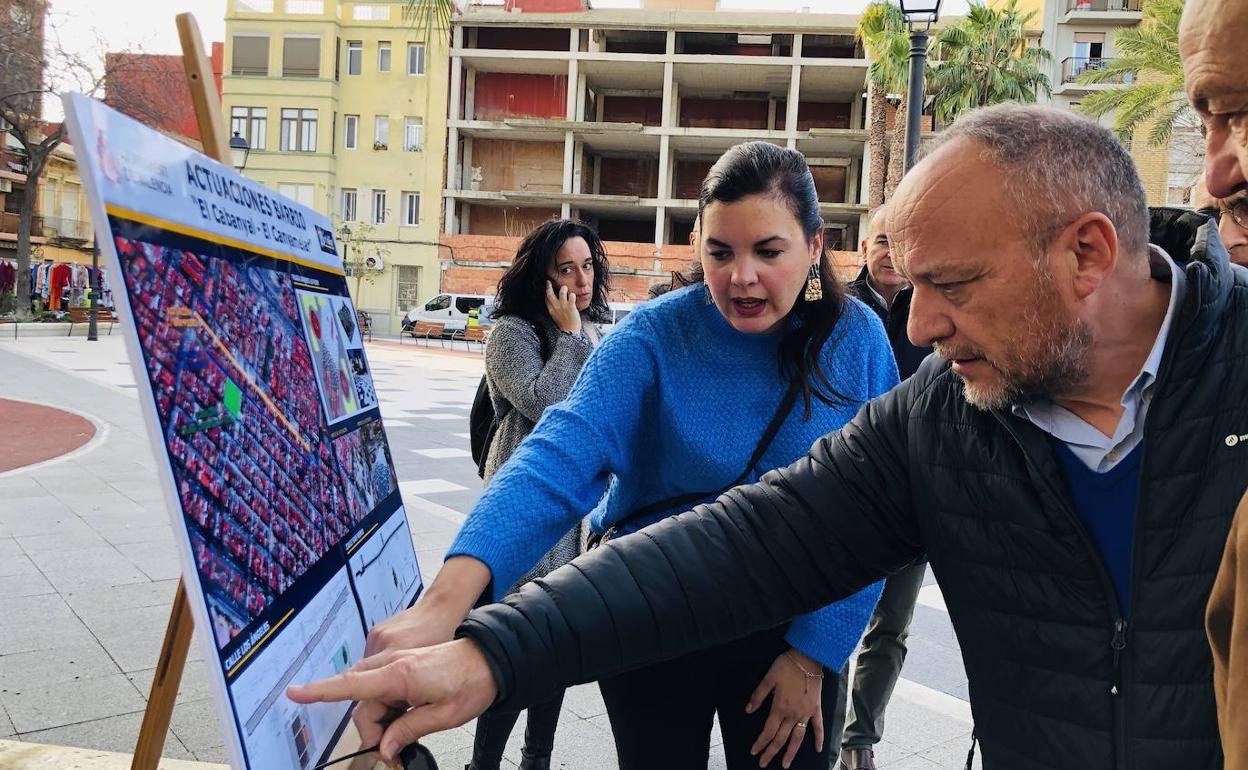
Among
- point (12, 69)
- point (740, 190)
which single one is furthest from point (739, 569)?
point (12, 69)

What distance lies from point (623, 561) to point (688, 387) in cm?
47

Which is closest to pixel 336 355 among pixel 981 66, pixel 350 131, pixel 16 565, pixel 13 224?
pixel 16 565

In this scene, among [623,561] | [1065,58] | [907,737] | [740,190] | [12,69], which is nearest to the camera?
[623,561]

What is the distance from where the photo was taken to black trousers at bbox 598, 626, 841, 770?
185cm

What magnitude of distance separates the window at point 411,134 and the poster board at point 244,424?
1463 inches

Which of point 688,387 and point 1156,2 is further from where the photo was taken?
point 1156,2

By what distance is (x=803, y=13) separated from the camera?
36062mm

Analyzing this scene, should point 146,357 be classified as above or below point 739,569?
above

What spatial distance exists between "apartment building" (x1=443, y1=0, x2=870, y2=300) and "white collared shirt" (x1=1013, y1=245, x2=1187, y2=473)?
1365 inches

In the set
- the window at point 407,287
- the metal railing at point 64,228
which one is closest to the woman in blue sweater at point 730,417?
the window at point 407,287

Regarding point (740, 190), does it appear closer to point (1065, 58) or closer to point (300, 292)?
point (300, 292)

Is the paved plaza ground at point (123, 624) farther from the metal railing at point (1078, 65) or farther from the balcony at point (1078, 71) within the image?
the metal railing at point (1078, 65)

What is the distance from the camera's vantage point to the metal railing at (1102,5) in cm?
3516

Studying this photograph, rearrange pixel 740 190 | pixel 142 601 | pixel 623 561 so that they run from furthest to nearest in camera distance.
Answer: pixel 142 601, pixel 740 190, pixel 623 561
